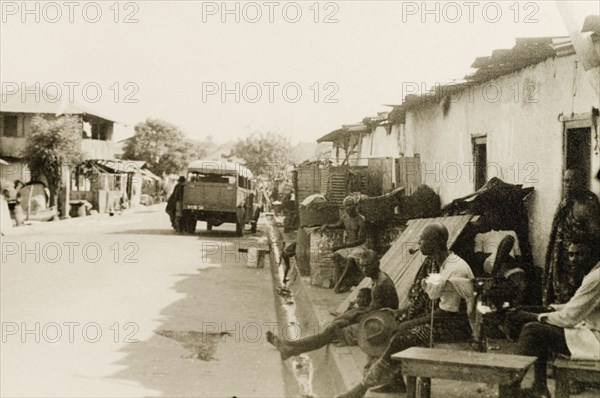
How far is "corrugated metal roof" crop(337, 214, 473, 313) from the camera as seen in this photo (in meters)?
9.29

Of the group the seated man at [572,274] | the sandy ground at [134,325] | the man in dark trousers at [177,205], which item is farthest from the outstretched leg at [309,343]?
Result: the man in dark trousers at [177,205]

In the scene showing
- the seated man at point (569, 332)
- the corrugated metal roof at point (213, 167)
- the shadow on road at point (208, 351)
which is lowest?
the shadow on road at point (208, 351)

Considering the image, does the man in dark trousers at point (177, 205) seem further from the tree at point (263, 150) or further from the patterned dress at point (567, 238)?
the tree at point (263, 150)

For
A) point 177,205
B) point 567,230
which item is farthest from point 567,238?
point 177,205

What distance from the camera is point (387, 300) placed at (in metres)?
6.96

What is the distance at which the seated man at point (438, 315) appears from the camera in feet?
19.4

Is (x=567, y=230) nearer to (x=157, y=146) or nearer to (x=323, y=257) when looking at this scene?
(x=323, y=257)

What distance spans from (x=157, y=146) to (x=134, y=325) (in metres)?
60.6

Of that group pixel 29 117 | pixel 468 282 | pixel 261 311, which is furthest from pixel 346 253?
pixel 29 117

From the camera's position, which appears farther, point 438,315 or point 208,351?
point 208,351

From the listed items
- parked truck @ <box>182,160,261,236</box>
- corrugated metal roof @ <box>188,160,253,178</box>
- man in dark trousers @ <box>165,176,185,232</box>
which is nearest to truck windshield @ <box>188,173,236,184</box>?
parked truck @ <box>182,160,261,236</box>

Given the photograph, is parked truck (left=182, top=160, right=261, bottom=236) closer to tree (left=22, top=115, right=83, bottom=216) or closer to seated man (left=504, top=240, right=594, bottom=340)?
tree (left=22, top=115, right=83, bottom=216)

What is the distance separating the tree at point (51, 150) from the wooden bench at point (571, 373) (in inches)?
1263

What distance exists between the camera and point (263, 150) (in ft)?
260
